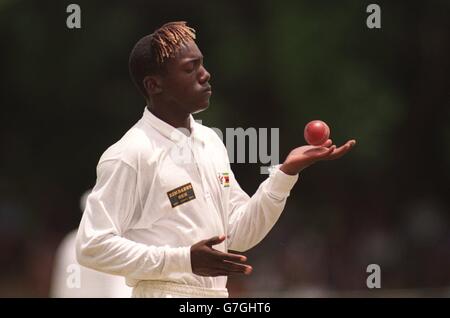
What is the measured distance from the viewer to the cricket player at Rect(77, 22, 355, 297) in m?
5.25

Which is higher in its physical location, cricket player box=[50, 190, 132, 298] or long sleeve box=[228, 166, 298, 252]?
long sleeve box=[228, 166, 298, 252]

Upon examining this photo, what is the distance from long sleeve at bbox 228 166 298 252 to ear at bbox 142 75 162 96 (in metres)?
0.56

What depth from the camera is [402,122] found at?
14.2 metres

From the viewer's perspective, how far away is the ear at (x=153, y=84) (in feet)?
18.0

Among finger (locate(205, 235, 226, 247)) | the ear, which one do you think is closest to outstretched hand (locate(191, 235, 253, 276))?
finger (locate(205, 235, 226, 247))

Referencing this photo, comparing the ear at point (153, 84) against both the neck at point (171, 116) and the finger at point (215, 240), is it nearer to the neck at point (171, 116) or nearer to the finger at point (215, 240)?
the neck at point (171, 116)

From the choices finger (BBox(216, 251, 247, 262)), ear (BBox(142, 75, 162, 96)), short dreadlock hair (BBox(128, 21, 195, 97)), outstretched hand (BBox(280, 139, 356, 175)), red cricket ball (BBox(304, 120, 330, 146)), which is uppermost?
short dreadlock hair (BBox(128, 21, 195, 97))

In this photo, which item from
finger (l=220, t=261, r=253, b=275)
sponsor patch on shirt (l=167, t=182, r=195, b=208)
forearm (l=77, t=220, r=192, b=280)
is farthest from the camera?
sponsor patch on shirt (l=167, t=182, r=195, b=208)

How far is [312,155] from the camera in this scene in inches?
214

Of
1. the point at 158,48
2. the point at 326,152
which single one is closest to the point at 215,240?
the point at 326,152

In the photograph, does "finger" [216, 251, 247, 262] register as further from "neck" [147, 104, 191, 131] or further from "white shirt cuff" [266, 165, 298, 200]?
"neck" [147, 104, 191, 131]

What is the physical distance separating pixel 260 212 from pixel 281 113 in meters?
8.39

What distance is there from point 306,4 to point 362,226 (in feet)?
8.81
